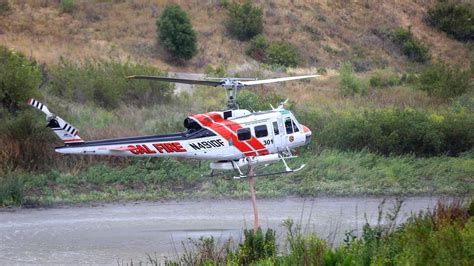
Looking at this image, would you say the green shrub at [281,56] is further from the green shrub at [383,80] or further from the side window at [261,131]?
the side window at [261,131]

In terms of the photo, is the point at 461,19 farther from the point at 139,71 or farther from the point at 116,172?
the point at 116,172

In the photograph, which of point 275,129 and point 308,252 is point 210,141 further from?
point 308,252

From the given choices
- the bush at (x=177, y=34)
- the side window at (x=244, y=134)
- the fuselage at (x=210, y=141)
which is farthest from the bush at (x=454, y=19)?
the side window at (x=244, y=134)

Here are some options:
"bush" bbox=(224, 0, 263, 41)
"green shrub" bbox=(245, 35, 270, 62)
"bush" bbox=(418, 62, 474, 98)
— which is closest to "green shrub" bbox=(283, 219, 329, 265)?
"bush" bbox=(418, 62, 474, 98)

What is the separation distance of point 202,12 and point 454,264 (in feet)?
221

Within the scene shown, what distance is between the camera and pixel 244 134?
20.2 meters

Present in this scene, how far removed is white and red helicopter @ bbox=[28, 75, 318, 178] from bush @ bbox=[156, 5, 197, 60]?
4460cm

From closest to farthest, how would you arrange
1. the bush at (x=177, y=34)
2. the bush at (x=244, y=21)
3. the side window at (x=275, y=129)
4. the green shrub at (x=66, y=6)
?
the side window at (x=275, y=129)
the bush at (x=177, y=34)
the green shrub at (x=66, y=6)
the bush at (x=244, y=21)

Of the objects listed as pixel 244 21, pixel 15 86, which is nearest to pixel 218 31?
pixel 244 21

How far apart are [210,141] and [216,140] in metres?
0.14

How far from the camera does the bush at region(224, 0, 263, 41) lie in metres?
72.1

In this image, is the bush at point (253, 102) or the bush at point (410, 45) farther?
the bush at point (410, 45)

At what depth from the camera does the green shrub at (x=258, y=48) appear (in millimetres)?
68419

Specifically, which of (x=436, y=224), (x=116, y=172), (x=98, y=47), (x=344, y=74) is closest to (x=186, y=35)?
(x=98, y=47)
